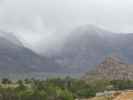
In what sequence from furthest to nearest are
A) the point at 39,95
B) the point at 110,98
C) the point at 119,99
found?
the point at 39,95
the point at 110,98
the point at 119,99

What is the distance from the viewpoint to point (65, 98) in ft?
655

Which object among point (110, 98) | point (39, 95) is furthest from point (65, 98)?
point (110, 98)

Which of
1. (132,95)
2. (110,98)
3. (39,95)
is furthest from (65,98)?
(132,95)

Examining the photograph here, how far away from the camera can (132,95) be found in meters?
161

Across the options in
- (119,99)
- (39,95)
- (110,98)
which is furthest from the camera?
(39,95)

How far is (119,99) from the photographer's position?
518 feet

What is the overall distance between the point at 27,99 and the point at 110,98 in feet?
134

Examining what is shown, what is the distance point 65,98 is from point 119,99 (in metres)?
46.0

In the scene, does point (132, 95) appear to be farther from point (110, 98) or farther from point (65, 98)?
point (65, 98)

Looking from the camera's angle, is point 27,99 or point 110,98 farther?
Result: point 27,99

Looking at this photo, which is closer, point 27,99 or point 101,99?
point 101,99

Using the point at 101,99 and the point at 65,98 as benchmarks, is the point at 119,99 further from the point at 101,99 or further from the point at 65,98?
the point at 65,98

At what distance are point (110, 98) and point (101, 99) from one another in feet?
29.3

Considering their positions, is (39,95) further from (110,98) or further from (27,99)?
(110,98)
